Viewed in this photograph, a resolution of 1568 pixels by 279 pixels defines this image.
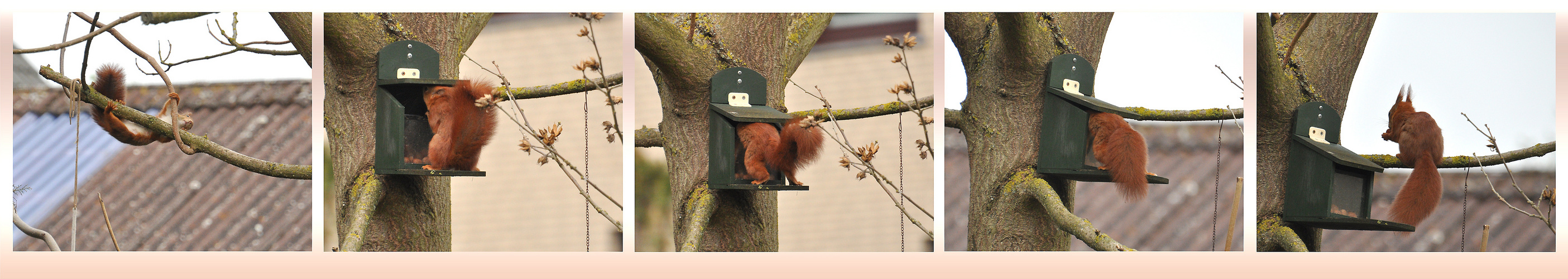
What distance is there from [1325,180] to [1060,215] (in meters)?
0.79

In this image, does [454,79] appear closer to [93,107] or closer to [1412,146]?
[93,107]

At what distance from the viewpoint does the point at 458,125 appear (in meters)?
2.44

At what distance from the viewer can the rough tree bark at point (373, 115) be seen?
255 centimetres

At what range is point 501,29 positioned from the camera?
2793 mm

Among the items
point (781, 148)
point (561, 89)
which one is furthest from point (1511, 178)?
point (561, 89)

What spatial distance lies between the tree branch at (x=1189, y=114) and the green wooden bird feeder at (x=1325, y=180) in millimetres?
202

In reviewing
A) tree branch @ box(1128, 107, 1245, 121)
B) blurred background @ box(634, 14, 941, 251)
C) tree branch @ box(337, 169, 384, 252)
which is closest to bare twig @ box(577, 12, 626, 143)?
blurred background @ box(634, 14, 941, 251)

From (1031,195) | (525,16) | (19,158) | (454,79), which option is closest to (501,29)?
(525,16)

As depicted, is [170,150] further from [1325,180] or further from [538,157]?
[1325,180]

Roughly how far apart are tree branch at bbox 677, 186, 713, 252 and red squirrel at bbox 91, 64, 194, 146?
1334 millimetres

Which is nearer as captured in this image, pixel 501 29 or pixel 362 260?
pixel 362 260

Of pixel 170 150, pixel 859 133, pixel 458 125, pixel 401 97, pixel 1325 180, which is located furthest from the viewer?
pixel 170 150

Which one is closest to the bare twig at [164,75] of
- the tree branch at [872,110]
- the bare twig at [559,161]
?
the bare twig at [559,161]

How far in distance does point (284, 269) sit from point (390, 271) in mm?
348
